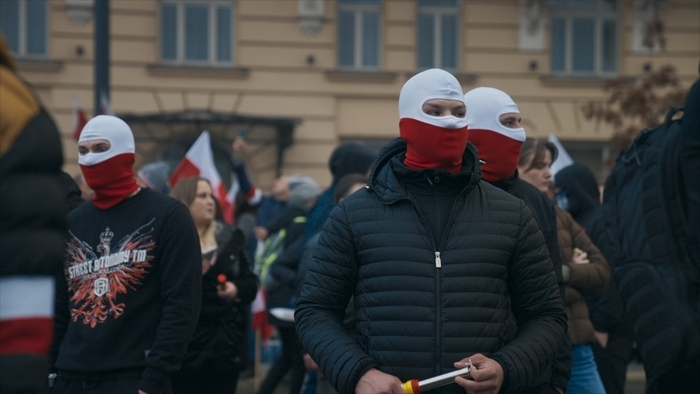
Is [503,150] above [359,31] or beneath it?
beneath

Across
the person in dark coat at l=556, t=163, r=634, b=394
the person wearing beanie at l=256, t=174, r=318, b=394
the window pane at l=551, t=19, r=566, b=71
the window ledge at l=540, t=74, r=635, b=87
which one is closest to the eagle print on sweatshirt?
the person wearing beanie at l=256, t=174, r=318, b=394

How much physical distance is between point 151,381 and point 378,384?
1.42 m

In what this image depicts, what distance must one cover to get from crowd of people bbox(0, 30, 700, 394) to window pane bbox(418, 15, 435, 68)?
12.8 meters

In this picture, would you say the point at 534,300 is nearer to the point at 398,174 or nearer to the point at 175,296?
the point at 398,174

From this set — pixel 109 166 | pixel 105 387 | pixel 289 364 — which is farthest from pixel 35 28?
pixel 105 387

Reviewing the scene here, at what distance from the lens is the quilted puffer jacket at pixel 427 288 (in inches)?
133

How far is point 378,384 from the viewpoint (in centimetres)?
331

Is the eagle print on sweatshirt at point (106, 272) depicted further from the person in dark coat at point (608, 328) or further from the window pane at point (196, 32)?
the window pane at point (196, 32)

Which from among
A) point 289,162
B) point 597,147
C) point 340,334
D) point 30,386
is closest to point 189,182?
point 340,334

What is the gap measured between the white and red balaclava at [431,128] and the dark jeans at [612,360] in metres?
3.60

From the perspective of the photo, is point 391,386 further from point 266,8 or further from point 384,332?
point 266,8

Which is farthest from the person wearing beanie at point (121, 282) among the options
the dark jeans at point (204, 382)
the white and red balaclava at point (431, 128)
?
the white and red balaclava at point (431, 128)

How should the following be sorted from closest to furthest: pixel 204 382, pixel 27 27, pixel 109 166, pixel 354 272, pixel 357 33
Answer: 1. pixel 354 272
2. pixel 109 166
3. pixel 204 382
4. pixel 27 27
5. pixel 357 33

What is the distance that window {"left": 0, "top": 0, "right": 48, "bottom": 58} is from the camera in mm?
17484
